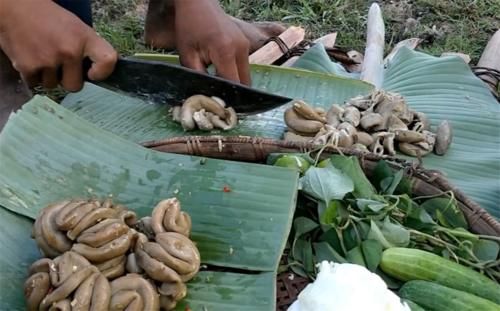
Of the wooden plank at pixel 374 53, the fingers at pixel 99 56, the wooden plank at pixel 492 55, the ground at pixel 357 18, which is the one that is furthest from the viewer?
the ground at pixel 357 18

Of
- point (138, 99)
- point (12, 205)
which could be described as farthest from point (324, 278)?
point (138, 99)

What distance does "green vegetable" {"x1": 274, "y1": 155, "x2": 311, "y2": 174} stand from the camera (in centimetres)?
167

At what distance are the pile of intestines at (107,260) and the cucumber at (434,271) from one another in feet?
1.38

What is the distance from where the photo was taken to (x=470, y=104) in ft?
7.59

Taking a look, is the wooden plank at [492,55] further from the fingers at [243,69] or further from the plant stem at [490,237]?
the plant stem at [490,237]

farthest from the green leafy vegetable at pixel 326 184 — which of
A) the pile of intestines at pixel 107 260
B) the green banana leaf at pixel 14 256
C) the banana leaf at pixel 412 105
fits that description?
the green banana leaf at pixel 14 256

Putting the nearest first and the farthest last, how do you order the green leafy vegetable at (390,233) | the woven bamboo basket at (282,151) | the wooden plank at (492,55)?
1. the green leafy vegetable at (390,233)
2. the woven bamboo basket at (282,151)
3. the wooden plank at (492,55)

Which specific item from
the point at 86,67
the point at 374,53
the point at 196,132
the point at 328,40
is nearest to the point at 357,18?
the point at 328,40

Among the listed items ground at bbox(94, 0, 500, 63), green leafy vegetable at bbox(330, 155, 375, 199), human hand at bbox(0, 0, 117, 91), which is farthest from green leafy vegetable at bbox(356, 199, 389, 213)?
ground at bbox(94, 0, 500, 63)

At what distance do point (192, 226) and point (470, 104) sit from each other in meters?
1.16

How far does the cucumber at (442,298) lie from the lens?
1.39 meters

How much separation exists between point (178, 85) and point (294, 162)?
0.49 meters

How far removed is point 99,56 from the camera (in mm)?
1887

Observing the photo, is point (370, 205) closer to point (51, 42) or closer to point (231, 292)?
point (231, 292)
